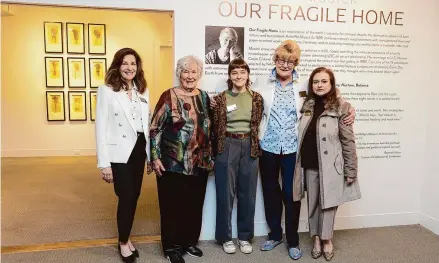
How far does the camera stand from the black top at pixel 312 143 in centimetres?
300

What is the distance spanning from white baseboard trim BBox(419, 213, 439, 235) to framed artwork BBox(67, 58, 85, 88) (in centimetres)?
571

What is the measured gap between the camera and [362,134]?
12.0ft

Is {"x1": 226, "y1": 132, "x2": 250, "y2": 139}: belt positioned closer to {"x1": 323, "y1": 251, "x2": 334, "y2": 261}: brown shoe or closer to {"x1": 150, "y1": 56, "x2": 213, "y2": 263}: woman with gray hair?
{"x1": 150, "y1": 56, "x2": 213, "y2": 263}: woman with gray hair

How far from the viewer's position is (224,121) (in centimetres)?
302

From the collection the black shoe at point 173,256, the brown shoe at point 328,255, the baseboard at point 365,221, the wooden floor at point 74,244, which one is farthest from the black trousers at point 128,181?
the brown shoe at point 328,255

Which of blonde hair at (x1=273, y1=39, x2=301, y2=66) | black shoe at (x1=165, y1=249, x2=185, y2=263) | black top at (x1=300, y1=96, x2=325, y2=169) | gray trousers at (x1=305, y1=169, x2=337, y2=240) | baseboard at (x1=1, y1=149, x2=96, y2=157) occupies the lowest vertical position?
black shoe at (x1=165, y1=249, x2=185, y2=263)

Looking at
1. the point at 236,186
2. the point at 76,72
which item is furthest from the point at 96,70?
the point at 236,186

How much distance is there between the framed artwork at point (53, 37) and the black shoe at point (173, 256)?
16.9 ft

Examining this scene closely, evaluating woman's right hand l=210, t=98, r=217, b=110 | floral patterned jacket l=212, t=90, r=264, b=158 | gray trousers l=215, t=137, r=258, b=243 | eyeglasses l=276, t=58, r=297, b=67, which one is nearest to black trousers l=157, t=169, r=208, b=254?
gray trousers l=215, t=137, r=258, b=243

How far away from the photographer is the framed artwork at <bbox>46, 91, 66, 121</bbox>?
7.00 metres

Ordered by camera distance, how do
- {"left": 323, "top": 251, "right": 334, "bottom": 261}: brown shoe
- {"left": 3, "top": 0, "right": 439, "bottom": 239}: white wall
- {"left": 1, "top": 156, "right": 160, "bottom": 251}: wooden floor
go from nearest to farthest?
{"left": 323, "top": 251, "right": 334, "bottom": 261}: brown shoe → {"left": 1, "top": 156, "right": 160, "bottom": 251}: wooden floor → {"left": 3, "top": 0, "right": 439, "bottom": 239}: white wall

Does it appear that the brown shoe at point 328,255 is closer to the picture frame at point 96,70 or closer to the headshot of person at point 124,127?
the headshot of person at point 124,127

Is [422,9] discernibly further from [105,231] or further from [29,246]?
[29,246]

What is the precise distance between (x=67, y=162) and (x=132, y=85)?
4312 millimetres
